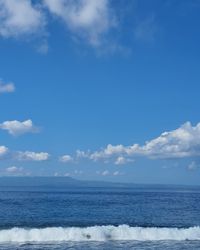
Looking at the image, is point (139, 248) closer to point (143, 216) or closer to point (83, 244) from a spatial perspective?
point (83, 244)

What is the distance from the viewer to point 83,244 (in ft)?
117

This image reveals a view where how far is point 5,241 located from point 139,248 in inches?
477

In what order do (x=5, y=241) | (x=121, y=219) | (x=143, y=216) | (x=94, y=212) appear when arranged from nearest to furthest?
(x=5, y=241), (x=121, y=219), (x=143, y=216), (x=94, y=212)

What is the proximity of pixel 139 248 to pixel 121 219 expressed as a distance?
Answer: 2200 centimetres

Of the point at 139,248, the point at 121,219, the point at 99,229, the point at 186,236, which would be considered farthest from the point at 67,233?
the point at 121,219

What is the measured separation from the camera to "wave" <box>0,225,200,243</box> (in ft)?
124

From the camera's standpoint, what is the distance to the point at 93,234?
3897cm

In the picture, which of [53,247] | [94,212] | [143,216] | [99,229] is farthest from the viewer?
[94,212]

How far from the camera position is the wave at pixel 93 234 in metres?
37.8

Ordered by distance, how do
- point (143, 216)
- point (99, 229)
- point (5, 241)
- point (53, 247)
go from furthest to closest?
1. point (143, 216)
2. point (99, 229)
3. point (5, 241)
4. point (53, 247)

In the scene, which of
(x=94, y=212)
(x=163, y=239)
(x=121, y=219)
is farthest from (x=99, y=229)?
(x=94, y=212)

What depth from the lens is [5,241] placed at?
37062mm

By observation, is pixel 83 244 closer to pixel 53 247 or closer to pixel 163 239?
pixel 53 247

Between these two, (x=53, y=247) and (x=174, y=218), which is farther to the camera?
(x=174, y=218)
